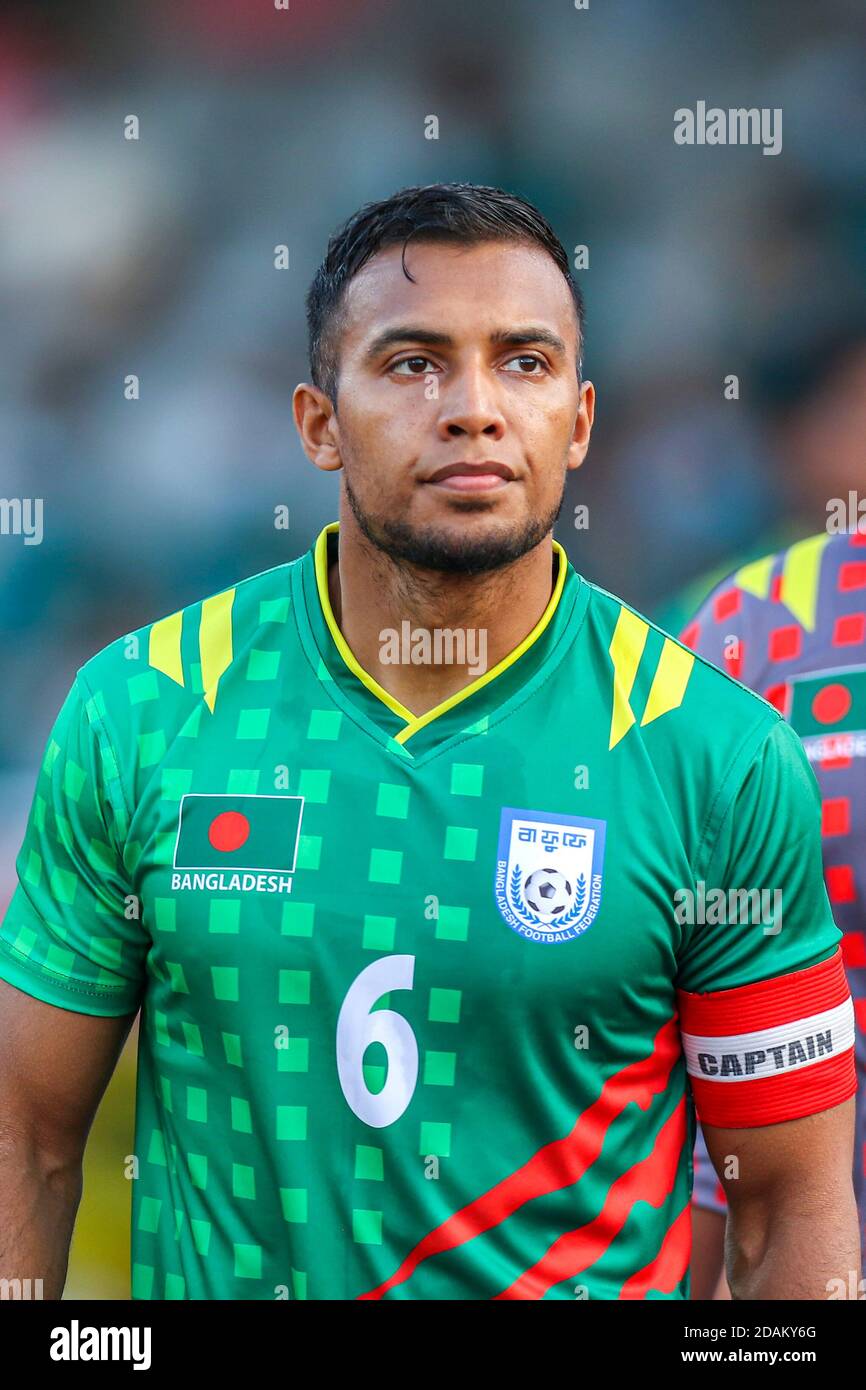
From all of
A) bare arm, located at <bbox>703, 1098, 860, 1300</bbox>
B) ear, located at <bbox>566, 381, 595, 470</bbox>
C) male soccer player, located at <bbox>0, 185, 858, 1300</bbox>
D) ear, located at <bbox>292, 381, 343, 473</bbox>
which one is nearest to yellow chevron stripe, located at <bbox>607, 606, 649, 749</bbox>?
male soccer player, located at <bbox>0, 185, 858, 1300</bbox>

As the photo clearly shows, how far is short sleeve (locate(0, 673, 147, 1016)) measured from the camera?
1.92 meters

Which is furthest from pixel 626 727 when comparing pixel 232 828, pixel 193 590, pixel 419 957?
pixel 193 590

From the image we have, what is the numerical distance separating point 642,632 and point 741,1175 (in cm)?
75

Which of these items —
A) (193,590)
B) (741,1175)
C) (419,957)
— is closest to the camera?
(419,957)

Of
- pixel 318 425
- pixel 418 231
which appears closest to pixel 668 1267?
pixel 318 425

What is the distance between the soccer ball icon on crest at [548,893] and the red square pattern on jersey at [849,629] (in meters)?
0.83

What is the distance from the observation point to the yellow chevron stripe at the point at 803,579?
2463 mm

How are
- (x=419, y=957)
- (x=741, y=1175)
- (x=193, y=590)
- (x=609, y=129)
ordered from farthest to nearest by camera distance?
(x=193, y=590), (x=609, y=129), (x=741, y=1175), (x=419, y=957)

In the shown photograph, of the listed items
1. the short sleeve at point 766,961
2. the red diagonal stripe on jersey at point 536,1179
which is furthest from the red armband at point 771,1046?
the red diagonal stripe on jersey at point 536,1179

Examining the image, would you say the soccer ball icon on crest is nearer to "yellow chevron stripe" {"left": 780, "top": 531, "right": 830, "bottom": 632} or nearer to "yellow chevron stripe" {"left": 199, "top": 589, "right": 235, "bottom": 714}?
"yellow chevron stripe" {"left": 199, "top": 589, "right": 235, "bottom": 714}

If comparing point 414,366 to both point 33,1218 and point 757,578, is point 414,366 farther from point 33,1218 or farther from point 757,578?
point 33,1218
